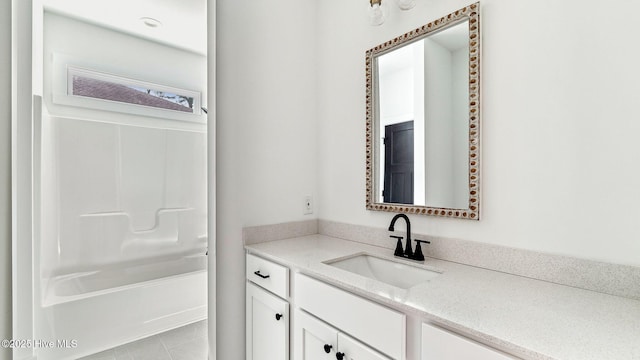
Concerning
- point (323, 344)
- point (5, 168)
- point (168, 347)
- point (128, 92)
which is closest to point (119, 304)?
point (168, 347)

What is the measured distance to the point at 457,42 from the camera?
1225 millimetres

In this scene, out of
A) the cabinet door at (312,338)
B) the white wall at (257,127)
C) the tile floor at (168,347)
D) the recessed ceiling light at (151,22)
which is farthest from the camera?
the recessed ceiling light at (151,22)

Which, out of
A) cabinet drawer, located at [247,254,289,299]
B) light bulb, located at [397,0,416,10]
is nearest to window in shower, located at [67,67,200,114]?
cabinet drawer, located at [247,254,289,299]

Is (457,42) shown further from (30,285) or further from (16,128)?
(30,285)

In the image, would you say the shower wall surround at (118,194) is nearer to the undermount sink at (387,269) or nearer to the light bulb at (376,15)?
the undermount sink at (387,269)

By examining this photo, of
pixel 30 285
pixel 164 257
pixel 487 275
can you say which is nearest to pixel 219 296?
pixel 30 285

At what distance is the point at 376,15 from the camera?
1.37 m

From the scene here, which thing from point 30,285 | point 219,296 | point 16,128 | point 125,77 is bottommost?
point 219,296

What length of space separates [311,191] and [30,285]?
4.60 ft

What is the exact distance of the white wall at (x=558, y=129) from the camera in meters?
0.86

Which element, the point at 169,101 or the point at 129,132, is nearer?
the point at 129,132

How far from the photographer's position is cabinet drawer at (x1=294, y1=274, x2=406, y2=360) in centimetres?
83

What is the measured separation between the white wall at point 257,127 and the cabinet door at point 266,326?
82mm

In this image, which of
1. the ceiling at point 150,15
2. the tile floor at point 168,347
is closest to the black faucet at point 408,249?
the tile floor at point 168,347
